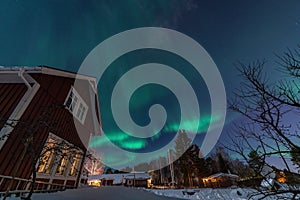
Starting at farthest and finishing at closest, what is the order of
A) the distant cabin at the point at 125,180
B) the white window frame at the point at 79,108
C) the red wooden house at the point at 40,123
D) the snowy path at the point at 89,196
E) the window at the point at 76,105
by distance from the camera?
the distant cabin at the point at 125,180 < the white window frame at the point at 79,108 < the window at the point at 76,105 < the snowy path at the point at 89,196 < the red wooden house at the point at 40,123

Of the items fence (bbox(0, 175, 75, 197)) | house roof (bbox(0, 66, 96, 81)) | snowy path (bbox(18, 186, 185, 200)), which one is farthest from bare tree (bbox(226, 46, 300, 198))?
house roof (bbox(0, 66, 96, 81))

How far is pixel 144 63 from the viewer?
20578mm

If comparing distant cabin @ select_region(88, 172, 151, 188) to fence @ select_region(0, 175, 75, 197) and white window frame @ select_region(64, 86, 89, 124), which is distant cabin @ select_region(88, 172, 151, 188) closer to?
white window frame @ select_region(64, 86, 89, 124)

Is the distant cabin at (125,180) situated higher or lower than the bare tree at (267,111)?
higher

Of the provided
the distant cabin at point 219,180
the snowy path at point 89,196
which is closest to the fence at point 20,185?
the snowy path at point 89,196

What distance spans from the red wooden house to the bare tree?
15.1 feet

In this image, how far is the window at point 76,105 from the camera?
10.1 meters

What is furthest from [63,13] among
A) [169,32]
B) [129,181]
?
[129,181]

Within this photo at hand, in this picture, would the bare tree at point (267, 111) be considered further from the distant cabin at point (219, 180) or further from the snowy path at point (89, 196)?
the distant cabin at point (219, 180)

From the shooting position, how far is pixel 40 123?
509 centimetres

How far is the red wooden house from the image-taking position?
513cm

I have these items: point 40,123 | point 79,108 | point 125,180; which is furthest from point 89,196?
point 125,180

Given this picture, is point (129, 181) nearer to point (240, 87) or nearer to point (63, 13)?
point (63, 13)

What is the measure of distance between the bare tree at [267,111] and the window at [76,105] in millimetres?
9668
